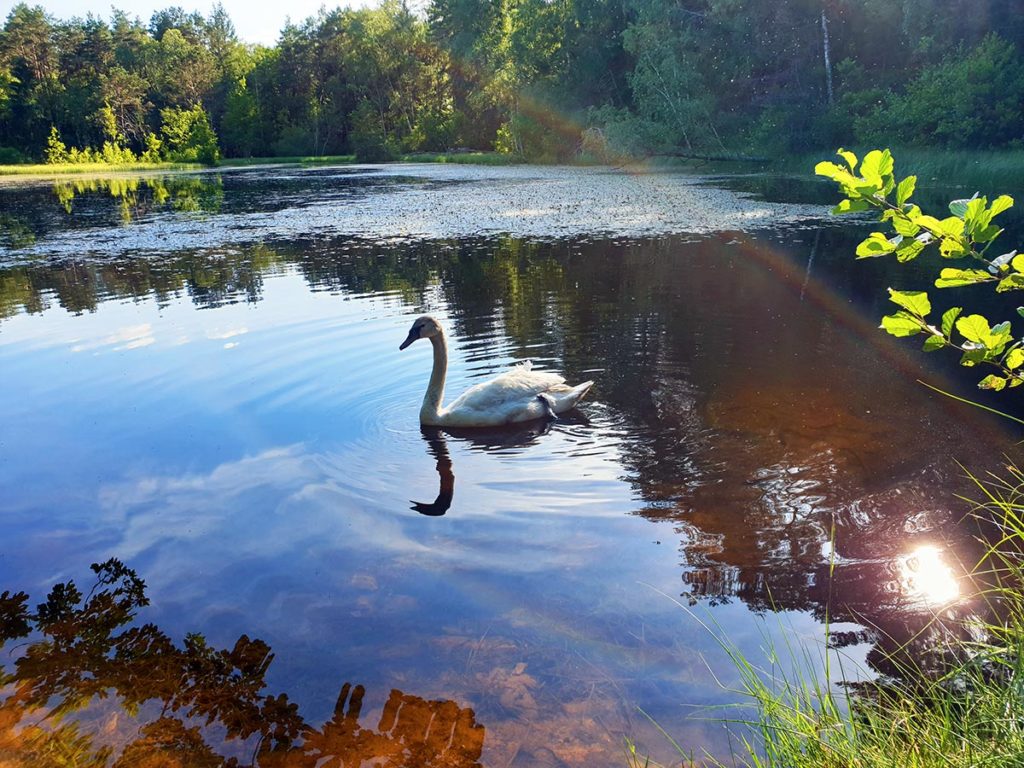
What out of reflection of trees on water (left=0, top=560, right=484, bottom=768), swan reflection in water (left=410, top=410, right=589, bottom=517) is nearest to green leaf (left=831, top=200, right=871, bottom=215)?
reflection of trees on water (left=0, top=560, right=484, bottom=768)

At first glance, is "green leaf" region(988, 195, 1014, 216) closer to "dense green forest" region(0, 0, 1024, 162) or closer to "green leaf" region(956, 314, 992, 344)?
"green leaf" region(956, 314, 992, 344)

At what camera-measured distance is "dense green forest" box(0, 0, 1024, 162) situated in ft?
96.1

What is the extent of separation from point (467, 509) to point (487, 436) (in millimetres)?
1552

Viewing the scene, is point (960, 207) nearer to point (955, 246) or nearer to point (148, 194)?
point (955, 246)

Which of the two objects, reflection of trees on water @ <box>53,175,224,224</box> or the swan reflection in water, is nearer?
the swan reflection in water

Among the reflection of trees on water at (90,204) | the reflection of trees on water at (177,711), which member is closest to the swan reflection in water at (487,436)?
the reflection of trees on water at (177,711)

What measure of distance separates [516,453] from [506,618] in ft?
8.20

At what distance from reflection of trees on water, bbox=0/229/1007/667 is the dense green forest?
59.3 ft

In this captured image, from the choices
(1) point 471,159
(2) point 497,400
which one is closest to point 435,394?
(2) point 497,400

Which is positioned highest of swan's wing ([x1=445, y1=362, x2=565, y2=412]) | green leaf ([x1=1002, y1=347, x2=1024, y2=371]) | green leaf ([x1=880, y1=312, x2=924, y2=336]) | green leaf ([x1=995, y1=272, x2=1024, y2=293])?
green leaf ([x1=995, y1=272, x2=1024, y2=293])

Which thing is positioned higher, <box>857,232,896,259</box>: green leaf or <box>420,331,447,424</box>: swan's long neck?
<box>857,232,896,259</box>: green leaf

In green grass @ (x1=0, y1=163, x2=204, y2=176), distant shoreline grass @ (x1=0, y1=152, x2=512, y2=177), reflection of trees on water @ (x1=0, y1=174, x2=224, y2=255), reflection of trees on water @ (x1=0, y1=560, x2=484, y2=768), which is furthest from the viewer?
green grass @ (x1=0, y1=163, x2=204, y2=176)

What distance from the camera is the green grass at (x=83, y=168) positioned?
2376 inches

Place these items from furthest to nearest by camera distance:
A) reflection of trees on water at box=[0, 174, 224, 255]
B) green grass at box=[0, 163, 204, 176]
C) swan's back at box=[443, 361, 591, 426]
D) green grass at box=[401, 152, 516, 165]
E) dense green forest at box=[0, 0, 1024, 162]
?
green grass at box=[0, 163, 204, 176], green grass at box=[401, 152, 516, 165], dense green forest at box=[0, 0, 1024, 162], reflection of trees on water at box=[0, 174, 224, 255], swan's back at box=[443, 361, 591, 426]
